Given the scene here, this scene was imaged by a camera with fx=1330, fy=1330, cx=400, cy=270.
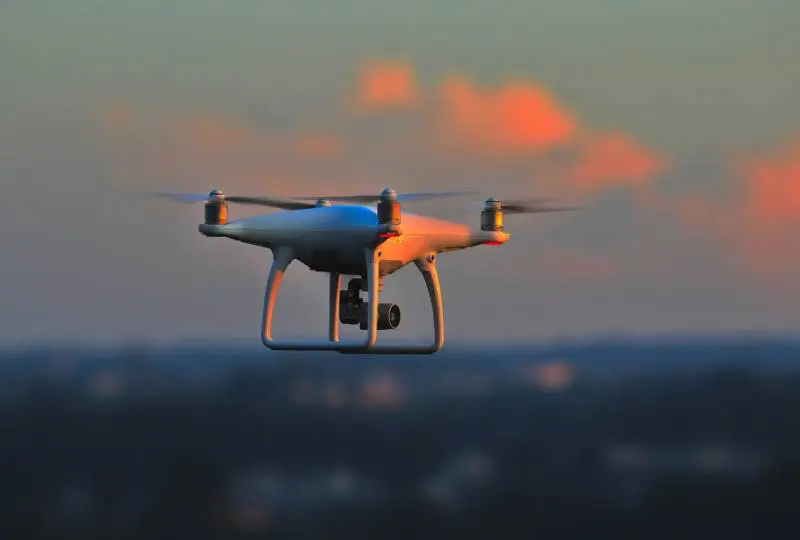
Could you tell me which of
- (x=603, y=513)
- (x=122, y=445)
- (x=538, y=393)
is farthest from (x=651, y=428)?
(x=122, y=445)

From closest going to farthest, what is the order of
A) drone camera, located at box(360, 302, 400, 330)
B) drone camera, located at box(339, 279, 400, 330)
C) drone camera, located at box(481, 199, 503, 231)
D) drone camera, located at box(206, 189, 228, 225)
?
1. drone camera, located at box(206, 189, 228, 225)
2. drone camera, located at box(360, 302, 400, 330)
3. drone camera, located at box(339, 279, 400, 330)
4. drone camera, located at box(481, 199, 503, 231)

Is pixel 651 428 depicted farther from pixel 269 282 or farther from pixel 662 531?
pixel 269 282

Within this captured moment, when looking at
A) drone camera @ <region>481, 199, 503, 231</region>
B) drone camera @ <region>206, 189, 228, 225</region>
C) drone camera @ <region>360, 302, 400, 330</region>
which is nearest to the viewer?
drone camera @ <region>206, 189, 228, 225</region>

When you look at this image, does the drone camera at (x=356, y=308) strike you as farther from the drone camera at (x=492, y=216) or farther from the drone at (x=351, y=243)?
the drone camera at (x=492, y=216)

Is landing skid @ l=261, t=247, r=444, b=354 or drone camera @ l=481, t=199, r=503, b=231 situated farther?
drone camera @ l=481, t=199, r=503, b=231

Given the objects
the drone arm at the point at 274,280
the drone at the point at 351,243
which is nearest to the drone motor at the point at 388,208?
the drone at the point at 351,243

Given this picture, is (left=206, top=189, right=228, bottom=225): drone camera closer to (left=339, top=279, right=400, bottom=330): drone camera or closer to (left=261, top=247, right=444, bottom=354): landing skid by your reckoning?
(left=261, top=247, right=444, bottom=354): landing skid

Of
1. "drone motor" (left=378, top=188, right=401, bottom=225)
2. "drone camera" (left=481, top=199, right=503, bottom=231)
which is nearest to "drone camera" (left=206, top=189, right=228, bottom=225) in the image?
"drone motor" (left=378, top=188, right=401, bottom=225)
